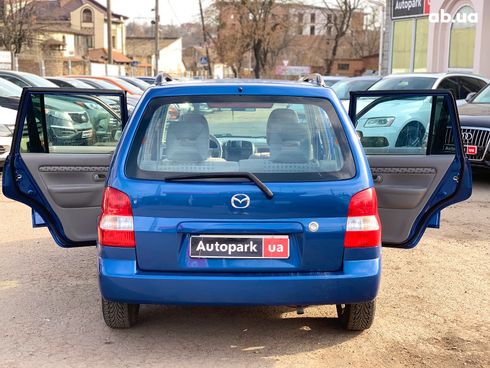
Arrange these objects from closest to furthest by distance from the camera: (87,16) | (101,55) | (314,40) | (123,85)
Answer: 1. (123,85)
2. (314,40)
3. (101,55)
4. (87,16)

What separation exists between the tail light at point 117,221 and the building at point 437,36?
20.7m

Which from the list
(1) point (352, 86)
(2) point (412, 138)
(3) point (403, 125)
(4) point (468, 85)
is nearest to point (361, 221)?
(2) point (412, 138)

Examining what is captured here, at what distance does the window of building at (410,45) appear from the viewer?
26.4 m

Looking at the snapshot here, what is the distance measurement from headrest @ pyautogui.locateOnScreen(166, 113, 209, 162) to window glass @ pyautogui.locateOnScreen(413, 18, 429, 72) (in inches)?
931

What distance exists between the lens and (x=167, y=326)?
432 cm

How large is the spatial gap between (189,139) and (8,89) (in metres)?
9.10

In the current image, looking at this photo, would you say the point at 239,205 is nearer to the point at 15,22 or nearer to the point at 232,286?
the point at 232,286

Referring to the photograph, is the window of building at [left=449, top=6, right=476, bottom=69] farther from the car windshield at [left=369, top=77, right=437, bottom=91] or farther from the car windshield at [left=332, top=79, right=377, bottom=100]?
the car windshield at [left=369, top=77, right=437, bottom=91]

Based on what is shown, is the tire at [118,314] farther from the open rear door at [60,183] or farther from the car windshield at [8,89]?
the car windshield at [8,89]

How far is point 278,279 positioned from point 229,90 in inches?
44.9

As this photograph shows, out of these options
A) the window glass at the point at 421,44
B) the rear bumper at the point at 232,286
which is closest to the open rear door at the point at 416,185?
the rear bumper at the point at 232,286

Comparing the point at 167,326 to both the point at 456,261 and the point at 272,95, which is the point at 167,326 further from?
the point at 456,261

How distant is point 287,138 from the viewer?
3887 millimetres

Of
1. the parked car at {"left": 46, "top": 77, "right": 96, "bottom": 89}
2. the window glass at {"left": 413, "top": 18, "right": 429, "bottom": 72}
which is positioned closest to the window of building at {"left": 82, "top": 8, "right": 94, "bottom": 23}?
the window glass at {"left": 413, "top": 18, "right": 429, "bottom": 72}
